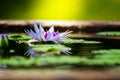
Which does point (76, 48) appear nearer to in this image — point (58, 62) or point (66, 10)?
point (58, 62)

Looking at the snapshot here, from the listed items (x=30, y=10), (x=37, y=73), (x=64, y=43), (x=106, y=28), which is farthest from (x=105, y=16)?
(x=37, y=73)

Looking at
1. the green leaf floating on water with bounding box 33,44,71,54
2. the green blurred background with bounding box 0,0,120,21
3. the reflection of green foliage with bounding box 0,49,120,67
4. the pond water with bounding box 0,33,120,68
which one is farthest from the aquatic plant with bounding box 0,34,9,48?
the green blurred background with bounding box 0,0,120,21

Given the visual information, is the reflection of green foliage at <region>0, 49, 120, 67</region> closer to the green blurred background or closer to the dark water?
A: the dark water

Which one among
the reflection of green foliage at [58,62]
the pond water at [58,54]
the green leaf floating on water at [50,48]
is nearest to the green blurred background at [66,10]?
the pond water at [58,54]

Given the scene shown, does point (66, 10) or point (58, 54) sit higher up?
point (66, 10)

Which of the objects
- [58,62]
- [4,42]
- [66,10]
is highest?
[66,10]

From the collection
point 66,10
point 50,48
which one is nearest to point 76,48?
point 50,48

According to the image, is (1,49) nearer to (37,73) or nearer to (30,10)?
(37,73)

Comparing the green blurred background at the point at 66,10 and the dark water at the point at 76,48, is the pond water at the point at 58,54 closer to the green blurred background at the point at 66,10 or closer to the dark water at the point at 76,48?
the dark water at the point at 76,48
